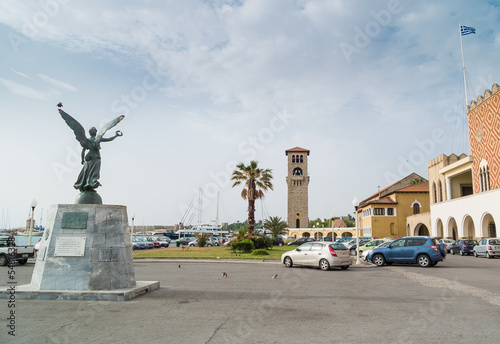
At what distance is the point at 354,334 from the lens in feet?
19.7

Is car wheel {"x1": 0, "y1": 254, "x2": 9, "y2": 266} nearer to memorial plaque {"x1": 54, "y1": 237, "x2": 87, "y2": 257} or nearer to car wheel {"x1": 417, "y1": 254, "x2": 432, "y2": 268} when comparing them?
memorial plaque {"x1": 54, "y1": 237, "x2": 87, "y2": 257}

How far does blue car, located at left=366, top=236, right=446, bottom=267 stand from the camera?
1918 cm

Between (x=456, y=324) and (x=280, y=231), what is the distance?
207 feet

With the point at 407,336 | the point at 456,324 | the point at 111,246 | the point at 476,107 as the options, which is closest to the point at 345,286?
the point at 456,324

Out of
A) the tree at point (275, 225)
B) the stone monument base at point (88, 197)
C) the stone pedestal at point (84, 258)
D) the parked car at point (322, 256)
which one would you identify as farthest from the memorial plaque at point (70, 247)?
the tree at point (275, 225)

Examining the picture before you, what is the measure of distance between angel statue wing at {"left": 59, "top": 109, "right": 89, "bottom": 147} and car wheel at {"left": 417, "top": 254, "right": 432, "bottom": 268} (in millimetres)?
16809

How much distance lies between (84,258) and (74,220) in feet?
3.30

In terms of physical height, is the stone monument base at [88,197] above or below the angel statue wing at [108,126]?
below

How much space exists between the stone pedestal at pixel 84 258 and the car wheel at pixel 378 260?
14530 millimetres

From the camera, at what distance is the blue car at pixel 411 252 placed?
62.9 ft

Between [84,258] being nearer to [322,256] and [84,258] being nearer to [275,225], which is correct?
[322,256]

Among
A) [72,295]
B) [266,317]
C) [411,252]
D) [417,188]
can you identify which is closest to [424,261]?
[411,252]

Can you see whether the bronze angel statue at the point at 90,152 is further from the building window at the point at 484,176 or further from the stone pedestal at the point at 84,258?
the building window at the point at 484,176

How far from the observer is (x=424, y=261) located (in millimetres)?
19328
